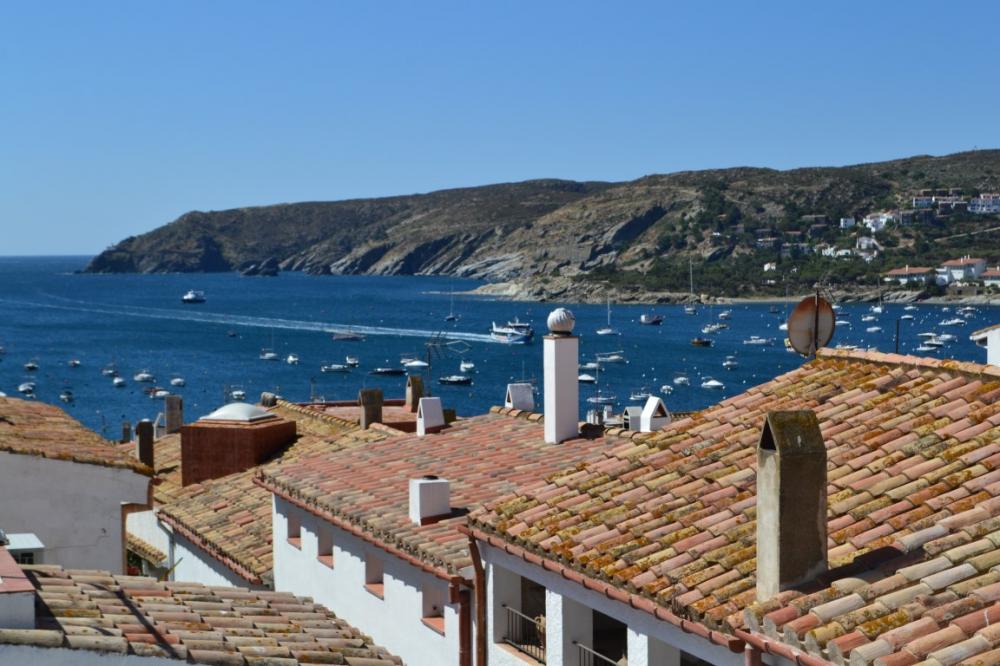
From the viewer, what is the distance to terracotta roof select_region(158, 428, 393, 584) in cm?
1705

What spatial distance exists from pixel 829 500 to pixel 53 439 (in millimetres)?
9421

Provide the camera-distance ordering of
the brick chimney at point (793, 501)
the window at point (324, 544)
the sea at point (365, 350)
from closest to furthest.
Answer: the brick chimney at point (793, 501) < the window at point (324, 544) < the sea at point (365, 350)

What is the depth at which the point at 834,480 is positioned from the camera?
8688 millimetres

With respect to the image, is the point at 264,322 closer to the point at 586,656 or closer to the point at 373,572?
the point at 373,572

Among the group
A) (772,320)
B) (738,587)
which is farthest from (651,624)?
(772,320)

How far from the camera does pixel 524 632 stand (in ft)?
36.4

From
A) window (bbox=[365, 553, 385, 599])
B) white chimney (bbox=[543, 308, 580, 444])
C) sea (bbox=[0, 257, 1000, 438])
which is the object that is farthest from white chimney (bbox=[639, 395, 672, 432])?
sea (bbox=[0, 257, 1000, 438])

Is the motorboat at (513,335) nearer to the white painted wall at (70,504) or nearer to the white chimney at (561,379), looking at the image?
the white chimney at (561,379)

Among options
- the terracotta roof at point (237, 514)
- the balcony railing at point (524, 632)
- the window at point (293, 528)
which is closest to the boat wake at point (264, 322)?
the terracotta roof at point (237, 514)

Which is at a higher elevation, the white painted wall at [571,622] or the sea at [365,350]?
the white painted wall at [571,622]

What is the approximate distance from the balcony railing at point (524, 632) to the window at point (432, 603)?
121cm

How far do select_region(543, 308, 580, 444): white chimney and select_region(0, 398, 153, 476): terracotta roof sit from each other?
4191 mm

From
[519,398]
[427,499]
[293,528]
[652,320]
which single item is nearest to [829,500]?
[427,499]

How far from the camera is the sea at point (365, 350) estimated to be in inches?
4075
